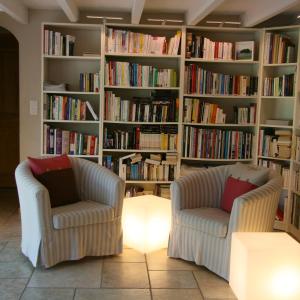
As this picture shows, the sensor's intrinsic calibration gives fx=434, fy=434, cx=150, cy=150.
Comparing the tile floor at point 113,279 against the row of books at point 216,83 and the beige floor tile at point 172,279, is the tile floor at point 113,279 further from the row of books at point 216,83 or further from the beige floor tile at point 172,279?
the row of books at point 216,83

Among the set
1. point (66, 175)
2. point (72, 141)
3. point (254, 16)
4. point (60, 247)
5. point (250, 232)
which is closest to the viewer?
point (250, 232)

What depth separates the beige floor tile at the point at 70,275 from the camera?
324cm

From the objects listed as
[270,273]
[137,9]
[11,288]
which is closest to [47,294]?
[11,288]

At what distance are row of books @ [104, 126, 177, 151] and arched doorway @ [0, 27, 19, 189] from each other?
1959 mm

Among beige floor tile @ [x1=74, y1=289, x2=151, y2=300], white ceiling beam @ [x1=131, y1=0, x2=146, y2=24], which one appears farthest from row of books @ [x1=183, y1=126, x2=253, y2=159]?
beige floor tile @ [x1=74, y1=289, x2=151, y2=300]

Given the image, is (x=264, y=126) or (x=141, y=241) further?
(x=264, y=126)

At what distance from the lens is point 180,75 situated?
4.93 meters

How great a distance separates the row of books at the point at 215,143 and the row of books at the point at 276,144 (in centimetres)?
15

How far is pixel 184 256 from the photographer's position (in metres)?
3.73

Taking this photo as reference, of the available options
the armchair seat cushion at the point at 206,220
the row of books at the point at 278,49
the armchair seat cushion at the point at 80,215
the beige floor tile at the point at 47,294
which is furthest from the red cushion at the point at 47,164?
the row of books at the point at 278,49

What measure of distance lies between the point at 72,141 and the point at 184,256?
2030mm

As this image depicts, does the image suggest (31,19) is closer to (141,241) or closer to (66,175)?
(66,175)

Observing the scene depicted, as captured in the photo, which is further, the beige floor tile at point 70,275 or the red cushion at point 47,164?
the red cushion at point 47,164

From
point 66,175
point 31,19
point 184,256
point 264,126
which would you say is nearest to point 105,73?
point 31,19
